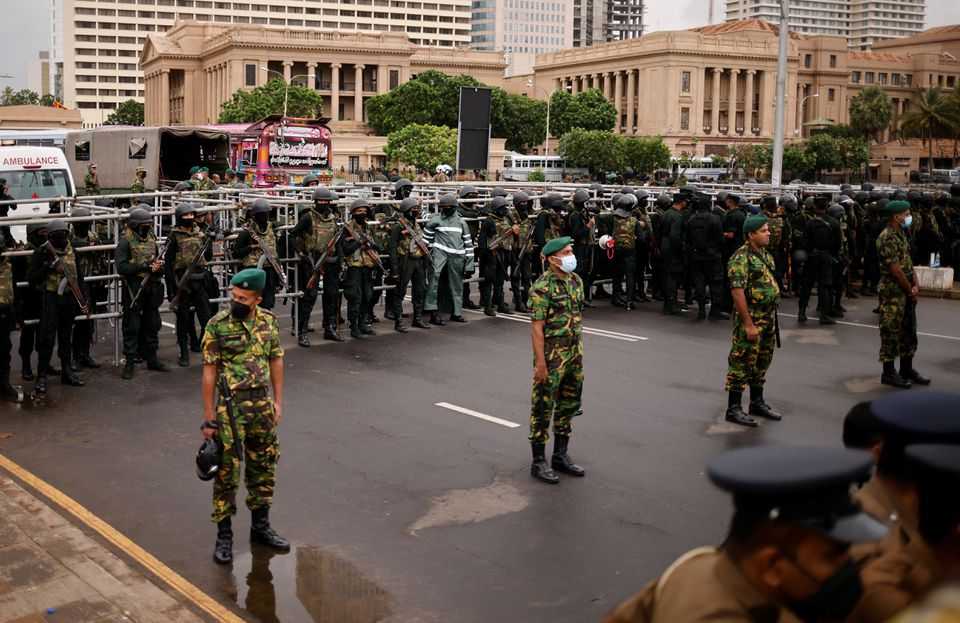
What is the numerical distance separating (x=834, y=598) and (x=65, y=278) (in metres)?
11.0

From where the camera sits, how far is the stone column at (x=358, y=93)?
121m

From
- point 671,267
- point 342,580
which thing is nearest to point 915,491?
point 342,580

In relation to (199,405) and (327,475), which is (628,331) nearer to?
(199,405)

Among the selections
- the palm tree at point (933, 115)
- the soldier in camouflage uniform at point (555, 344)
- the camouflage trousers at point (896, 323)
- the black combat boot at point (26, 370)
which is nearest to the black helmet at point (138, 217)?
the black combat boot at point (26, 370)

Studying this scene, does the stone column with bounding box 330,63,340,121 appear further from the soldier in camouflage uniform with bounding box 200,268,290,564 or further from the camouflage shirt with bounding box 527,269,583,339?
the soldier in camouflage uniform with bounding box 200,268,290,564

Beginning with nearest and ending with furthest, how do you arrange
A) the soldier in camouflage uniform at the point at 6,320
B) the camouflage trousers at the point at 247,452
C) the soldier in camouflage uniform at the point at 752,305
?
the camouflage trousers at the point at 247,452
the soldier in camouflage uniform at the point at 752,305
the soldier in camouflage uniform at the point at 6,320

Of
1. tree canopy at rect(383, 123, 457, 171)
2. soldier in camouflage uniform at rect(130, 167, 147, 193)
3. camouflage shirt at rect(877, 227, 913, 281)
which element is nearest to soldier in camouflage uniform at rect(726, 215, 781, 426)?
camouflage shirt at rect(877, 227, 913, 281)

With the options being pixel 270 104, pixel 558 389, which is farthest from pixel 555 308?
pixel 270 104

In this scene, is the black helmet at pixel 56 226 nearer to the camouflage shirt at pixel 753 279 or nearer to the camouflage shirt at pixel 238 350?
the camouflage shirt at pixel 238 350

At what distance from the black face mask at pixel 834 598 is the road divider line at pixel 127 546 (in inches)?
176

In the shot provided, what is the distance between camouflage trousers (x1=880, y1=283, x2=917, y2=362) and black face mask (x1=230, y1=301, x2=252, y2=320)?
772 centimetres

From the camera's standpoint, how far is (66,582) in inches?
276

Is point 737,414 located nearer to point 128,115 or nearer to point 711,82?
point 711,82

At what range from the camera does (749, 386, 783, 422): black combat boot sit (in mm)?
11469
